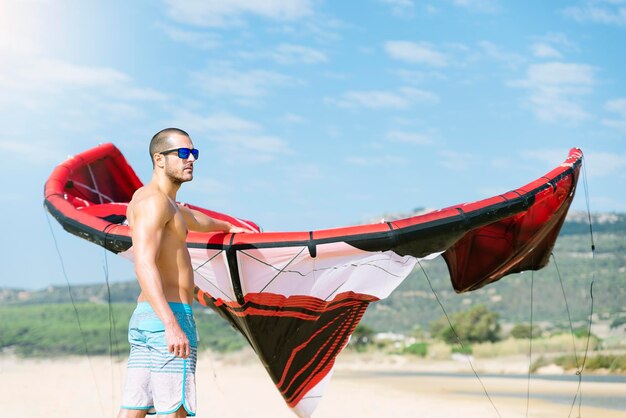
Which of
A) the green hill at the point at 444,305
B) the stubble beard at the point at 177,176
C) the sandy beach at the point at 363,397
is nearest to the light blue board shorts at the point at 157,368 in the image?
the stubble beard at the point at 177,176

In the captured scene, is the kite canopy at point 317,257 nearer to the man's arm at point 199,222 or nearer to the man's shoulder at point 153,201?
the man's arm at point 199,222

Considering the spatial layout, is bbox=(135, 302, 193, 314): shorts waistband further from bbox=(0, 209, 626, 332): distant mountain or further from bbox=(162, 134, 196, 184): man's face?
bbox=(0, 209, 626, 332): distant mountain

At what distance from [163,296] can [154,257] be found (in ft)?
0.63

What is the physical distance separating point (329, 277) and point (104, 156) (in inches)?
147

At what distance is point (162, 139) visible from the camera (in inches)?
175

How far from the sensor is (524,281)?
56719 mm

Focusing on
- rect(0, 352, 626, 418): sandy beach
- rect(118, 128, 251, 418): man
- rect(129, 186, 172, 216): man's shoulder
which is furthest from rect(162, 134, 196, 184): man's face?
rect(0, 352, 626, 418): sandy beach

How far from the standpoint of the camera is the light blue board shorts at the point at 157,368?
4.25m

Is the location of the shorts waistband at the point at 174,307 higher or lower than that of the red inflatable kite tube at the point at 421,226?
lower

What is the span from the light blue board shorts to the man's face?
63cm

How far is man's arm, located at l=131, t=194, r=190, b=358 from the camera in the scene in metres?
4.11

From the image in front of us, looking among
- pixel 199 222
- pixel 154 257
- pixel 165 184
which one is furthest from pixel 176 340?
pixel 199 222

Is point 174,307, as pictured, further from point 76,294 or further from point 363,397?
point 76,294

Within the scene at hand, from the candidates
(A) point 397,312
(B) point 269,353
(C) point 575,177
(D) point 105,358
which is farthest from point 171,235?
(A) point 397,312
